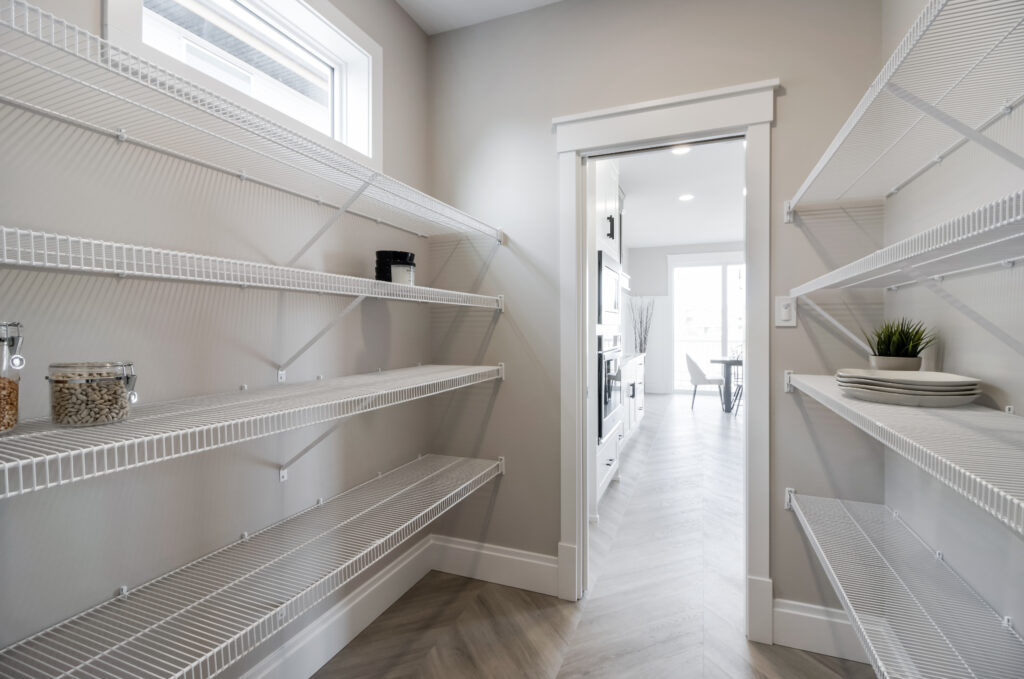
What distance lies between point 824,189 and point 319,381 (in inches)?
72.7

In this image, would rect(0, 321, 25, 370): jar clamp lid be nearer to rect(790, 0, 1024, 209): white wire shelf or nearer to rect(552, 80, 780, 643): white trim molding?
rect(790, 0, 1024, 209): white wire shelf

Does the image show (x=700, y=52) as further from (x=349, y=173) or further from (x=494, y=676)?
(x=494, y=676)

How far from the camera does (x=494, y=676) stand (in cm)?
166

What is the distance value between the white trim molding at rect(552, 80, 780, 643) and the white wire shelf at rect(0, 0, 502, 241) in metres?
0.75

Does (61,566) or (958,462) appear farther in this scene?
Result: (61,566)

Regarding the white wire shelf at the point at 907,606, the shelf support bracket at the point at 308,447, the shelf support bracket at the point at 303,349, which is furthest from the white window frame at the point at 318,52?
the white wire shelf at the point at 907,606

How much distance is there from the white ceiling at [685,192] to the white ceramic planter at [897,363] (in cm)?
153

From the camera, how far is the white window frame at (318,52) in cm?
114

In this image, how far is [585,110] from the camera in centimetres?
208

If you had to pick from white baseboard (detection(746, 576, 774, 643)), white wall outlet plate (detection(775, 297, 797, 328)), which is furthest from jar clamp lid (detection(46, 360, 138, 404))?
white baseboard (detection(746, 576, 774, 643))

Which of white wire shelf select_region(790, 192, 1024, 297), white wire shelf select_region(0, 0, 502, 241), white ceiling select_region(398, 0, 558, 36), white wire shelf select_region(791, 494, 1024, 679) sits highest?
white ceiling select_region(398, 0, 558, 36)

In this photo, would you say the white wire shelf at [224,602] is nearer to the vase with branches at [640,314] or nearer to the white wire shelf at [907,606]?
the white wire shelf at [907,606]

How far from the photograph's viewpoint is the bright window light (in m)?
1.37

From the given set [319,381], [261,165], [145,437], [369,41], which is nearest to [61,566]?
[145,437]
